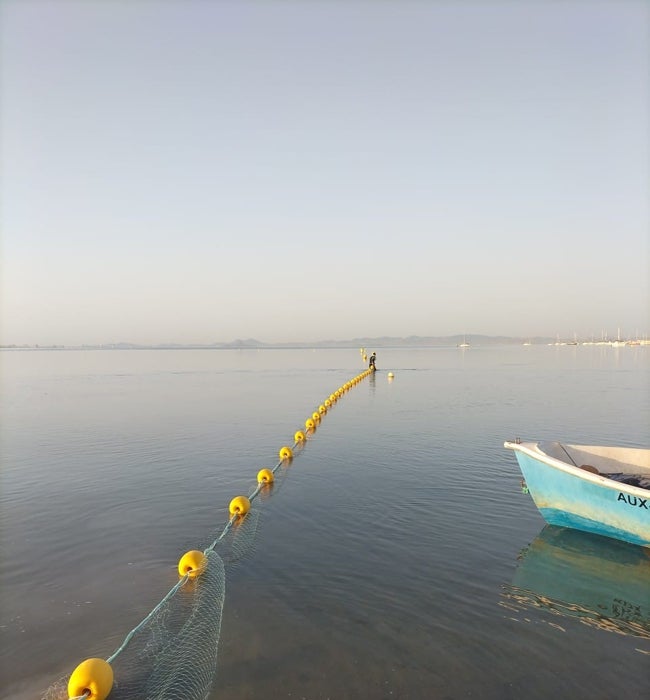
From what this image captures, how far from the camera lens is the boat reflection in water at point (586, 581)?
28.6ft

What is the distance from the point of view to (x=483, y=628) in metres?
8.12

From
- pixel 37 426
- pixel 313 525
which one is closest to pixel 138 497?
pixel 313 525

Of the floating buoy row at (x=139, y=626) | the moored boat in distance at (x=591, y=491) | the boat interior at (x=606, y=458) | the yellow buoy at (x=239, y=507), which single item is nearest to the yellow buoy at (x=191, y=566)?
the floating buoy row at (x=139, y=626)

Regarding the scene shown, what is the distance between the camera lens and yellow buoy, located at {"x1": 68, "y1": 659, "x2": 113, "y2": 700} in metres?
6.30

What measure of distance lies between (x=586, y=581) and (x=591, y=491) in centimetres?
228

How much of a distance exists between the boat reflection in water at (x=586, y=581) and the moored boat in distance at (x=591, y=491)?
1.51 ft

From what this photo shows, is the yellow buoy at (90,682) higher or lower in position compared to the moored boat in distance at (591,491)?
lower

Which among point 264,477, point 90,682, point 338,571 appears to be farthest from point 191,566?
point 264,477

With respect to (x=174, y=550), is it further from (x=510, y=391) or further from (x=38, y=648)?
(x=510, y=391)

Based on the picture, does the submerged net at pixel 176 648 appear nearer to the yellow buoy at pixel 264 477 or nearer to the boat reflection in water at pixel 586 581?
the boat reflection in water at pixel 586 581

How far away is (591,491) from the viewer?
1141 centimetres

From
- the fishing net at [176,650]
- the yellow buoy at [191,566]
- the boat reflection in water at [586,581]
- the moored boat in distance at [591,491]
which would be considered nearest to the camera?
the fishing net at [176,650]

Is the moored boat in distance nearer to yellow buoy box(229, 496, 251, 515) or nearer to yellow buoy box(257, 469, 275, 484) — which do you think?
yellow buoy box(229, 496, 251, 515)

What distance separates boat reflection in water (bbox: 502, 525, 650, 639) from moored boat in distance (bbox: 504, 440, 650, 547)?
46 centimetres
